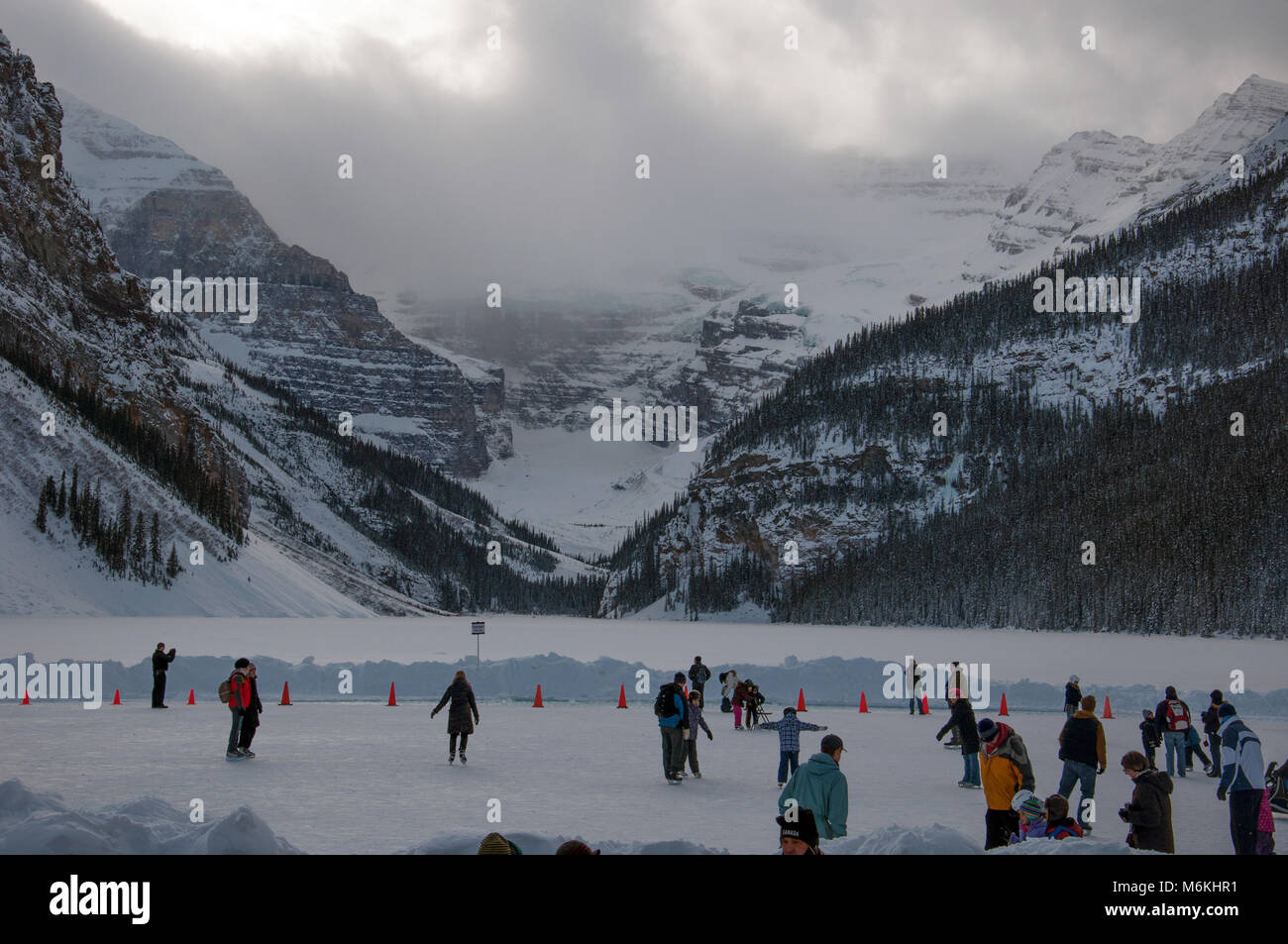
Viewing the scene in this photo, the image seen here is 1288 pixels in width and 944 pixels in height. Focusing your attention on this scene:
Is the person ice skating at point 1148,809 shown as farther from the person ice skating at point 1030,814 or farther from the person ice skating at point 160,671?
the person ice skating at point 160,671

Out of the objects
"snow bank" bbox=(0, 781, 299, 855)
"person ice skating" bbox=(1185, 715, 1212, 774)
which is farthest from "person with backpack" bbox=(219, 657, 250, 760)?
"person ice skating" bbox=(1185, 715, 1212, 774)

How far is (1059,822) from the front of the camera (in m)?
11.8

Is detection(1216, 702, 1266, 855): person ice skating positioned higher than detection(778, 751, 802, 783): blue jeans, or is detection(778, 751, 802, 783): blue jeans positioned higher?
detection(1216, 702, 1266, 855): person ice skating

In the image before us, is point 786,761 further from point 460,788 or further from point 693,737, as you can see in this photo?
point 460,788

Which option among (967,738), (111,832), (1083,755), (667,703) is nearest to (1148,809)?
(1083,755)

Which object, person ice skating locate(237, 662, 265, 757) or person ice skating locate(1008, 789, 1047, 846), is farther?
person ice skating locate(237, 662, 265, 757)

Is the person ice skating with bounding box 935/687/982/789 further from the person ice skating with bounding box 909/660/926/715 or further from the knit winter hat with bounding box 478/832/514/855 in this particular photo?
the person ice skating with bounding box 909/660/926/715

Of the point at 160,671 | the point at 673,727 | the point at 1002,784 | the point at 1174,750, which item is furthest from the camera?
the point at 160,671

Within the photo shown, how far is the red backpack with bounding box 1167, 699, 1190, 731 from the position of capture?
23.0 m

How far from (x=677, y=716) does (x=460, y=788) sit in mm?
4186

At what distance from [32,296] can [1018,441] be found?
468ft

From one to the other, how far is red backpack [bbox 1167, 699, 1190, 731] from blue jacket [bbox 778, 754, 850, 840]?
13.2 metres

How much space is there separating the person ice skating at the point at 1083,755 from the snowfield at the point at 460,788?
31.7 inches

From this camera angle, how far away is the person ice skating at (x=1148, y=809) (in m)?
12.7
